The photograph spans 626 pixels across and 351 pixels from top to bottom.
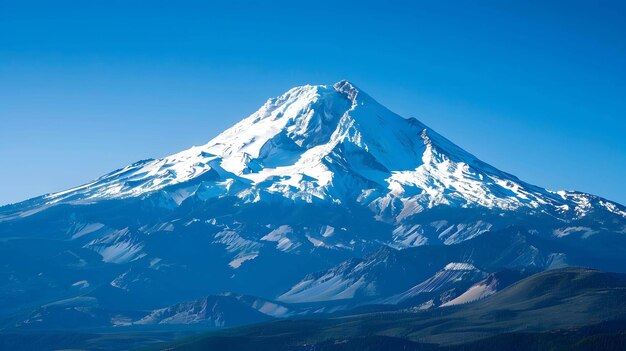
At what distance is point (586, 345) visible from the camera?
647 feet

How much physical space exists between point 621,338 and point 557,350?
10.3 m

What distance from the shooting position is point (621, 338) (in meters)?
196

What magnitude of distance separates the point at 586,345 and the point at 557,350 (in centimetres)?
504

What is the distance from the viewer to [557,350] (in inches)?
7869

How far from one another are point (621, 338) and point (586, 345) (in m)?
5.56
